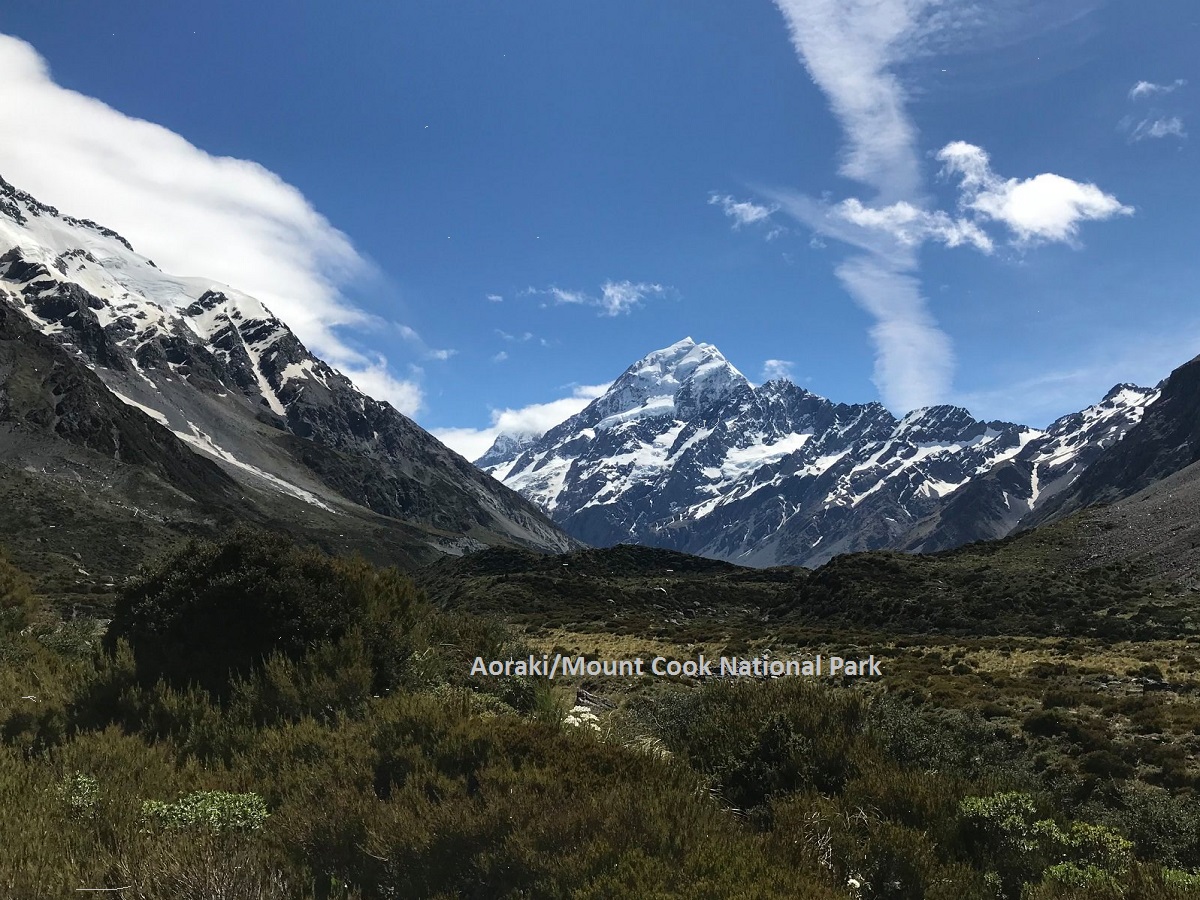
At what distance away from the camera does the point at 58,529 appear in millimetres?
92625

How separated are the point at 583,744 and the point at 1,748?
6614 millimetres

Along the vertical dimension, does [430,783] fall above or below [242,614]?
below

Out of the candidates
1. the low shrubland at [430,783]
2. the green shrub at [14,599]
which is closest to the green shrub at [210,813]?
the low shrubland at [430,783]

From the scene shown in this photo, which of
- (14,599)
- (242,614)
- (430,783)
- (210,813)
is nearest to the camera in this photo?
(210,813)

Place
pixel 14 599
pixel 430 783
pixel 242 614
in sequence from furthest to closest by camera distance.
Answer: pixel 14 599 → pixel 242 614 → pixel 430 783

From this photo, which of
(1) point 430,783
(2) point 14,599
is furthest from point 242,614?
(2) point 14,599

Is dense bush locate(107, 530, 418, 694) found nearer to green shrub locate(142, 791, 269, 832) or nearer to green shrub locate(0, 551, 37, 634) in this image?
green shrub locate(142, 791, 269, 832)

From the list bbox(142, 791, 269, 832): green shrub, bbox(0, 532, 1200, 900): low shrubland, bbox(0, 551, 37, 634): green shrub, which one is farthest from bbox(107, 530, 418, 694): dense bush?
bbox(0, 551, 37, 634): green shrub

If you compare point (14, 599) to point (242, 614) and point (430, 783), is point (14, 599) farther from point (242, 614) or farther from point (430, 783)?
point (430, 783)

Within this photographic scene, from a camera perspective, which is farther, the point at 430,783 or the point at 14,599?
the point at 14,599

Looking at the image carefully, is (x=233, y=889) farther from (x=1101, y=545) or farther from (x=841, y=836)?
(x=1101, y=545)

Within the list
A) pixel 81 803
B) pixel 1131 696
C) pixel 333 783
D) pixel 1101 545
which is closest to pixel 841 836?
pixel 333 783

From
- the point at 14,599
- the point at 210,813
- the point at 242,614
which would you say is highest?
the point at 242,614

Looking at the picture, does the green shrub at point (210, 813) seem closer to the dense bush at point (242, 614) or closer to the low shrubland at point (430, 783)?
the low shrubland at point (430, 783)
